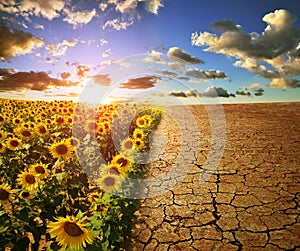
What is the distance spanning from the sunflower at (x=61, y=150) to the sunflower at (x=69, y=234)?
5.09 feet

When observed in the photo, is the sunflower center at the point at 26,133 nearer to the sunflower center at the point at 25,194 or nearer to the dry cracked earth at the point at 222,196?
the sunflower center at the point at 25,194

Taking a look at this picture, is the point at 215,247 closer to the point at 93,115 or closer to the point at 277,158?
the point at 277,158

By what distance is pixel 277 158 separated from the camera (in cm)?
499

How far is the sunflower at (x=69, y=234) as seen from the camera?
154 centimetres

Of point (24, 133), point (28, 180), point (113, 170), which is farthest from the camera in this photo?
point (24, 133)

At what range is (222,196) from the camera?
11.8 feet

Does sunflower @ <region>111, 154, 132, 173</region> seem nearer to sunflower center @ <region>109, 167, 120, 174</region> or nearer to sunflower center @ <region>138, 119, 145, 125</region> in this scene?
sunflower center @ <region>109, 167, 120, 174</region>

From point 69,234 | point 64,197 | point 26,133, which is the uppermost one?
point 26,133

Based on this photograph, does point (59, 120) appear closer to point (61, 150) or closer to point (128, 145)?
point (128, 145)

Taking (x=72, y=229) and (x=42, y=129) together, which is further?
(x=42, y=129)

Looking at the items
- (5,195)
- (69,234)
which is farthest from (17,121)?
(69,234)

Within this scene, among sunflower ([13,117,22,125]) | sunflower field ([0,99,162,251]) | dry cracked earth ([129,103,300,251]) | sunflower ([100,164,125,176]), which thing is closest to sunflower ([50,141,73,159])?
sunflower field ([0,99,162,251])

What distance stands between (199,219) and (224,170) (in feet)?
5.27

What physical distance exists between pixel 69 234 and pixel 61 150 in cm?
164
